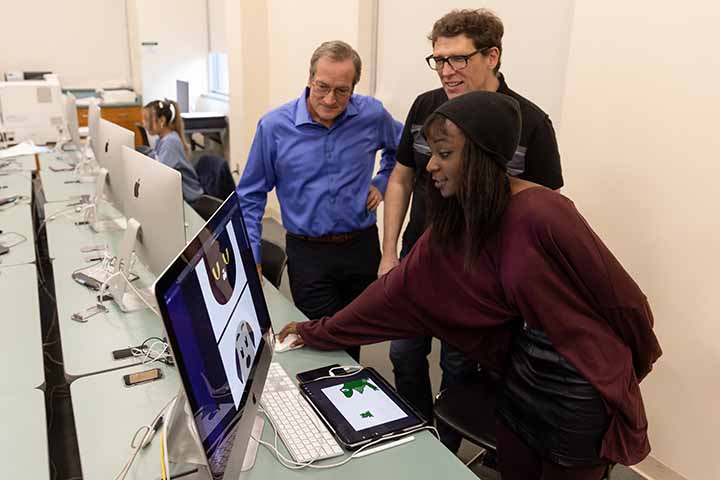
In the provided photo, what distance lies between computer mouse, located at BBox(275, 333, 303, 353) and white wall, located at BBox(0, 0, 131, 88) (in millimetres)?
6429

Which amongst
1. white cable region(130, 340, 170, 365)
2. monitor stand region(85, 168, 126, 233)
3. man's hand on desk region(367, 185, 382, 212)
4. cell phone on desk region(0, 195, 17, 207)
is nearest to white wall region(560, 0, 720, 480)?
man's hand on desk region(367, 185, 382, 212)

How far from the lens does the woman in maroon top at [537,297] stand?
1.16 metres

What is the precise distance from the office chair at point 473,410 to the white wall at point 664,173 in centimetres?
66

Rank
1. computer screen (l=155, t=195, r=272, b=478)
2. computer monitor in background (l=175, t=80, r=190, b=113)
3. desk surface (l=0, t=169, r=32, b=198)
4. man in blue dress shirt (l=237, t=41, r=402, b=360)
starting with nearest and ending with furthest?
computer screen (l=155, t=195, r=272, b=478) → man in blue dress shirt (l=237, t=41, r=402, b=360) → desk surface (l=0, t=169, r=32, b=198) → computer monitor in background (l=175, t=80, r=190, b=113)

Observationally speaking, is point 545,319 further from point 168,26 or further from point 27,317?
point 168,26

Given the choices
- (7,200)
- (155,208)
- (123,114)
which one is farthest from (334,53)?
(123,114)

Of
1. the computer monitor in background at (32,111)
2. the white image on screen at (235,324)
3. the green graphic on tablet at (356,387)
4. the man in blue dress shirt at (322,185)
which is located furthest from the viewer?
the computer monitor in background at (32,111)

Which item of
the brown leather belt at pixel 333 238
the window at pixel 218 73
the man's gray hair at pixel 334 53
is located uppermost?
the man's gray hair at pixel 334 53

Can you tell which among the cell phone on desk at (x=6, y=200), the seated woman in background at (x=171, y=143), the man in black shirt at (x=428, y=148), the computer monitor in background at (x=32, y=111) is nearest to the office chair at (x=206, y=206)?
the seated woman in background at (x=171, y=143)

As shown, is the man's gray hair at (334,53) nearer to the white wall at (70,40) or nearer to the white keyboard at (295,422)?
the white keyboard at (295,422)

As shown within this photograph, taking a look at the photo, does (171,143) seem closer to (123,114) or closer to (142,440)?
(142,440)

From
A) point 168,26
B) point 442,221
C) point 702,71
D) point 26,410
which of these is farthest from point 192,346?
point 168,26

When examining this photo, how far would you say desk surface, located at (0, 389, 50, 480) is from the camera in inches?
45.6

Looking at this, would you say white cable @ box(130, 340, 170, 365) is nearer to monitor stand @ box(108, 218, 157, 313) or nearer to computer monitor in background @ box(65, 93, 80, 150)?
monitor stand @ box(108, 218, 157, 313)
